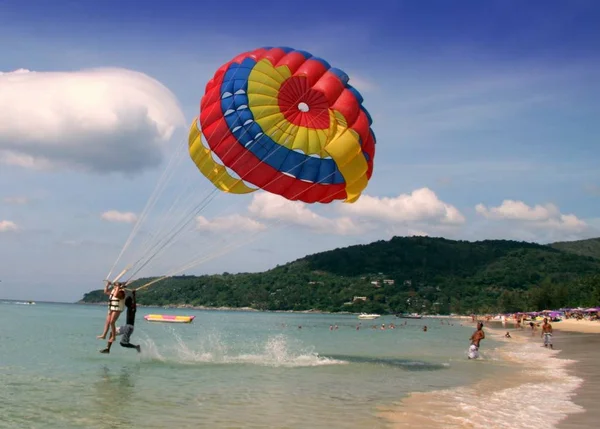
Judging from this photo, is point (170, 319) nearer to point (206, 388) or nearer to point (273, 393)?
point (206, 388)

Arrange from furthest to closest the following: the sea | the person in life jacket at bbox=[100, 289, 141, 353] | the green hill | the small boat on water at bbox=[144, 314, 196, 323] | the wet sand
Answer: the green hill
the small boat on water at bbox=[144, 314, 196, 323]
the person in life jacket at bbox=[100, 289, 141, 353]
the sea
the wet sand

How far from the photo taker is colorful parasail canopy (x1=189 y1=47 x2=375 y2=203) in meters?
16.2

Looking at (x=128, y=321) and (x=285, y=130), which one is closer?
(x=128, y=321)

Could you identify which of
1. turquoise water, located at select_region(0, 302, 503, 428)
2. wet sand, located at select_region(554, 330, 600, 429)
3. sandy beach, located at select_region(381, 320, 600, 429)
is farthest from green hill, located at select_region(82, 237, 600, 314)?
sandy beach, located at select_region(381, 320, 600, 429)

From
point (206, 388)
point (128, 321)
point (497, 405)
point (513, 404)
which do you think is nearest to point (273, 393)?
point (206, 388)

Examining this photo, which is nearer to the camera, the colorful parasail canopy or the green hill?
the colorful parasail canopy

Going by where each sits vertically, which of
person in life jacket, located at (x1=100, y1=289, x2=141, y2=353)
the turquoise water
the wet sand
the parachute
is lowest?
the turquoise water

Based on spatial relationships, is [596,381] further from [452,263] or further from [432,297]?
[452,263]

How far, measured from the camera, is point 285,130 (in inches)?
677

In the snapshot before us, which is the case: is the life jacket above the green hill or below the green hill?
below

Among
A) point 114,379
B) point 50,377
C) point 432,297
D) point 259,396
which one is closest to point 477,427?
point 259,396

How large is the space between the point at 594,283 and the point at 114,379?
269 ft

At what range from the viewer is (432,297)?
171m

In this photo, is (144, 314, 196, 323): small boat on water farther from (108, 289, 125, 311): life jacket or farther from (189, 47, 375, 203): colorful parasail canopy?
(108, 289, 125, 311): life jacket
